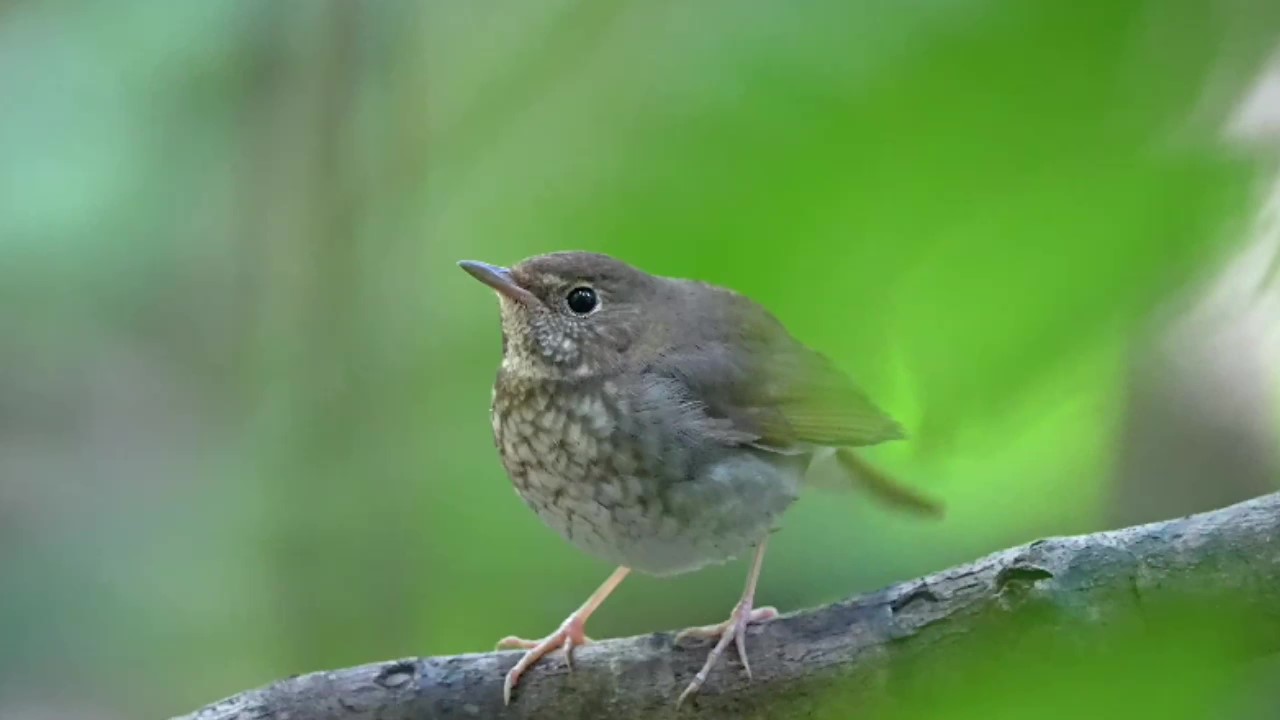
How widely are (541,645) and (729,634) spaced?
38 centimetres

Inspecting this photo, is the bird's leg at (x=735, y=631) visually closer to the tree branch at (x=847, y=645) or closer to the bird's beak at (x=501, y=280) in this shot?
the tree branch at (x=847, y=645)

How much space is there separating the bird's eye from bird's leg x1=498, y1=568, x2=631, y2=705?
59 cm

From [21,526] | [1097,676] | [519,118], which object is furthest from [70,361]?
[1097,676]

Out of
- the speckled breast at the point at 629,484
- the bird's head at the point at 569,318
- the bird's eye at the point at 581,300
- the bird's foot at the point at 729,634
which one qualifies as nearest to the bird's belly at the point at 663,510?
the speckled breast at the point at 629,484

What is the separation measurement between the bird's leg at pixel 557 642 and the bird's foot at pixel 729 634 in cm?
24

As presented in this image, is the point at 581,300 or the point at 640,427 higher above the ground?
the point at 581,300

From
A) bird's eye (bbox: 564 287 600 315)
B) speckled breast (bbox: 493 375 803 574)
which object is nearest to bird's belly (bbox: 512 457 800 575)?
speckled breast (bbox: 493 375 803 574)

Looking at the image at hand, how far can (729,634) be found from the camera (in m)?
1.93

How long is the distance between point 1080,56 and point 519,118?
27cm

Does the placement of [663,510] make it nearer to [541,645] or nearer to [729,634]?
[729,634]

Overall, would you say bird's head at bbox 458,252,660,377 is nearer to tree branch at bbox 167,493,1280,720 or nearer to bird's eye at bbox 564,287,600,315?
bird's eye at bbox 564,287,600,315

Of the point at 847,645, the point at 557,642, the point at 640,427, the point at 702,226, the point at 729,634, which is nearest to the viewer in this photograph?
the point at 702,226

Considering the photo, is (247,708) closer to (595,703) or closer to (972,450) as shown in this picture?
(595,703)

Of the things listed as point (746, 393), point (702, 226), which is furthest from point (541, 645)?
point (702, 226)
